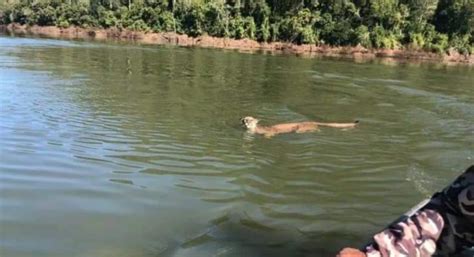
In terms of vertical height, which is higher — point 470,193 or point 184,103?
point 470,193

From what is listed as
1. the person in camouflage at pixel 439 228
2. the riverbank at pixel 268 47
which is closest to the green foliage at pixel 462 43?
the riverbank at pixel 268 47

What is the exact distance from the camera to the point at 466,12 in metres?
66.4

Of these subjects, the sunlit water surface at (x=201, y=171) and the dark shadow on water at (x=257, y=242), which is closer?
the dark shadow on water at (x=257, y=242)

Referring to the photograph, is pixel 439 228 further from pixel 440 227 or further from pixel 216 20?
pixel 216 20

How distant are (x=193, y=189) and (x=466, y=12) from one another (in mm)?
67915

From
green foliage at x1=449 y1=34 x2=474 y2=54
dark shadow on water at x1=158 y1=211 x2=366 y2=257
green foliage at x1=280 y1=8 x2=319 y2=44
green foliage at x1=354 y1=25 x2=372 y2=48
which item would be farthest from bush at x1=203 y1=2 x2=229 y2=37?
dark shadow on water at x1=158 y1=211 x2=366 y2=257

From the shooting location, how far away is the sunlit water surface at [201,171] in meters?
5.60

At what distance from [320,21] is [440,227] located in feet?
223

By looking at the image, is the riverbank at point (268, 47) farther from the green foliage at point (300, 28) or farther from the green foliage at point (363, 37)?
the green foliage at point (300, 28)

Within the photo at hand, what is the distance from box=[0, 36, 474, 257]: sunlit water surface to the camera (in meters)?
5.60

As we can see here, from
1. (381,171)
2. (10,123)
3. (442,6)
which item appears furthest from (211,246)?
(442,6)

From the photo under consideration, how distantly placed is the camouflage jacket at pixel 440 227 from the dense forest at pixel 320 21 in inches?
2424

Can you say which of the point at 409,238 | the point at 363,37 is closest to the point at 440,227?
the point at 409,238

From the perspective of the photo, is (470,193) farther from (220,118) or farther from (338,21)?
(338,21)
